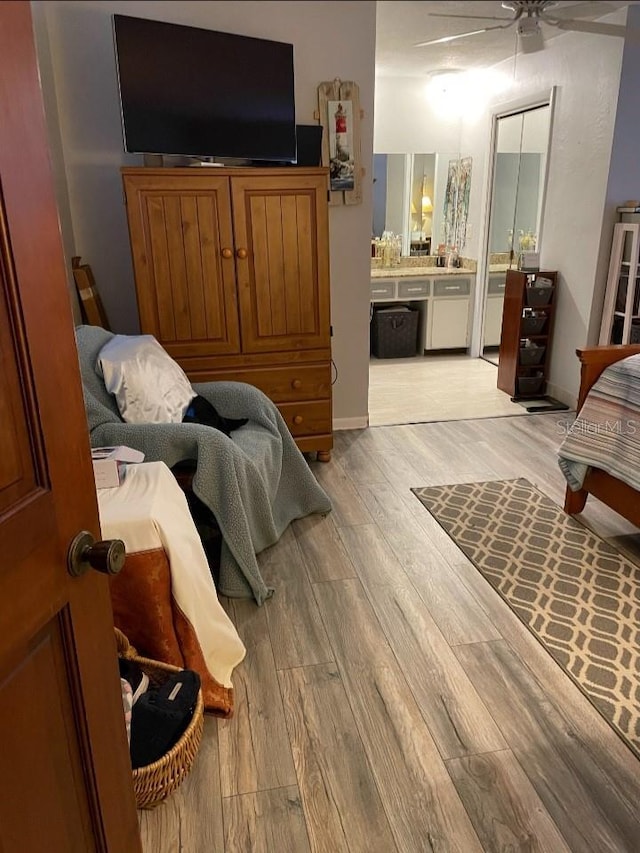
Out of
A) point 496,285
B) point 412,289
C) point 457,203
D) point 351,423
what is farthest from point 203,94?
point 457,203

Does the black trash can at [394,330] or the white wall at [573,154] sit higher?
the white wall at [573,154]

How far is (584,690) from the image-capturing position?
1.68 meters

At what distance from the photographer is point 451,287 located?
17.4 feet

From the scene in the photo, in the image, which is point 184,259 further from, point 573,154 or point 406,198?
point 406,198

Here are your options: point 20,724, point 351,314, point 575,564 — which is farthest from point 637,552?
point 20,724

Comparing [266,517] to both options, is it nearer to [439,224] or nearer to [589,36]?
[589,36]

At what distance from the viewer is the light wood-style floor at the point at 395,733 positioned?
1309 mm

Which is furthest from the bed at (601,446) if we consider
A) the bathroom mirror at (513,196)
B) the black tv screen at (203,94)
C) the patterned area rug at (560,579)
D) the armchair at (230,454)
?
the bathroom mirror at (513,196)

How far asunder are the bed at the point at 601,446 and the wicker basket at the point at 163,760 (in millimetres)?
1668

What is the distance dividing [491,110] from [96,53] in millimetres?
3133

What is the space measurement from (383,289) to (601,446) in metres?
3.18

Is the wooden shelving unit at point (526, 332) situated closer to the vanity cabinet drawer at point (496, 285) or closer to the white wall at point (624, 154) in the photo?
the white wall at point (624, 154)

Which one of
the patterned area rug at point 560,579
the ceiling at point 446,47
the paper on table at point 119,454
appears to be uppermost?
the ceiling at point 446,47

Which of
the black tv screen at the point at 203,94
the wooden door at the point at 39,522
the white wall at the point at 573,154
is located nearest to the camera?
the wooden door at the point at 39,522
